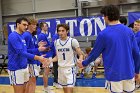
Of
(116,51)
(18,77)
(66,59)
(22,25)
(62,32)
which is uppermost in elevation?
(22,25)

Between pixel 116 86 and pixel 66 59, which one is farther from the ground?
pixel 66 59

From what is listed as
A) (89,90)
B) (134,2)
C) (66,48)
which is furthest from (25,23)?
(134,2)

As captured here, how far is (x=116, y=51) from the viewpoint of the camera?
3.21 metres

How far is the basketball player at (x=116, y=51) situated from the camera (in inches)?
126

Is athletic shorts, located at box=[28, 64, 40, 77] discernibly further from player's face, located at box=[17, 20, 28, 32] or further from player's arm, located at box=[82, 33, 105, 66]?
player's arm, located at box=[82, 33, 105, 66]

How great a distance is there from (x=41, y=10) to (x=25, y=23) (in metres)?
10.6

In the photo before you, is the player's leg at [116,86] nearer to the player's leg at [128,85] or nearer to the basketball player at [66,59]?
the player's leg at [128,85]

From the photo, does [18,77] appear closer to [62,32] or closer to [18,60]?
[18,60]

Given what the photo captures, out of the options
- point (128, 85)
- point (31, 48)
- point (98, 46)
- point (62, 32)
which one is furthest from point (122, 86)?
point (31, 48)

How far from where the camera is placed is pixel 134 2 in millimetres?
12266

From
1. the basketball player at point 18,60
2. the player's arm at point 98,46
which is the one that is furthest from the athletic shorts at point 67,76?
the player's arm at point 98,46

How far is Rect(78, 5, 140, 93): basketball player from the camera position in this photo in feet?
10.5

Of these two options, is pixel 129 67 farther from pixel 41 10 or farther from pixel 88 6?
pixel 41 10

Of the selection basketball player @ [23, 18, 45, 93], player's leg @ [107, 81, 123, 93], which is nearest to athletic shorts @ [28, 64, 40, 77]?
basketball player @ [23, 18, 45, 93]
